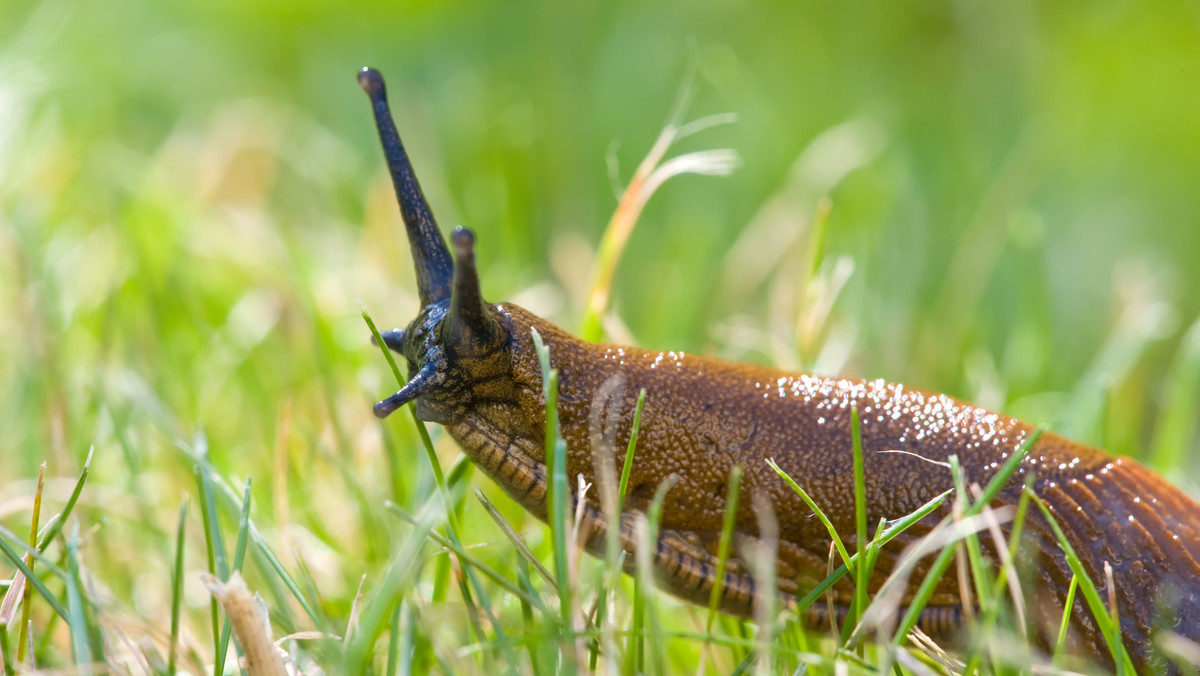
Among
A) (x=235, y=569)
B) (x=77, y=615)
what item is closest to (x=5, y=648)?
(x=77, y=615)

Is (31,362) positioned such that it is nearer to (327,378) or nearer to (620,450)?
(327,378)

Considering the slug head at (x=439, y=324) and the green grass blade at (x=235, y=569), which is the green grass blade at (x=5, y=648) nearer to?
the green grass blade at (x=235, y=569)

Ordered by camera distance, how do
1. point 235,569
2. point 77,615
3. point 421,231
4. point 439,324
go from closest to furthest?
point 77,615 → point 235,569 → point 439,324 → point 421,231

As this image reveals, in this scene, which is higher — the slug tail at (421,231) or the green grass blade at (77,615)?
the slug tail at (421,231)

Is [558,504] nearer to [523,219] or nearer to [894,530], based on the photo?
[894,530]

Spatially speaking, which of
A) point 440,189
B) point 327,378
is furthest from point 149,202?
point 327,378

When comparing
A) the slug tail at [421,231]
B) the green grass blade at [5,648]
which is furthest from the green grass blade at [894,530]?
the green grass blade at [5,648]
